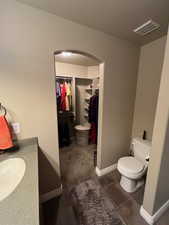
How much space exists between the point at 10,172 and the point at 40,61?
1126 millimetres

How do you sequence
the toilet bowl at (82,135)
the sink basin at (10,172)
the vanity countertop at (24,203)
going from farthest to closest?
the toilet bowl at (82,135) < the sink basin at (10,172) < the vanity countertop at (24,203)

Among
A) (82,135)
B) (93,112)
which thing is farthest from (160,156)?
(82,135)

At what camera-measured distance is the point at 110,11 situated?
3.70 ft

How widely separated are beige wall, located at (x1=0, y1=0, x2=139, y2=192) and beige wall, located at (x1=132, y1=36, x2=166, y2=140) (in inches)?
13.7

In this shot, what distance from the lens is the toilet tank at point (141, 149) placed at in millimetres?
1708

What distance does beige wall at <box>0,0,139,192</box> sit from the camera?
1.04 metres

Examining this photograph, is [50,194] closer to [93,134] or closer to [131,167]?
[131,167]

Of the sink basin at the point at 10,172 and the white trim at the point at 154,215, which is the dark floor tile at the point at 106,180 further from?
the sink basin at the point at 10,172

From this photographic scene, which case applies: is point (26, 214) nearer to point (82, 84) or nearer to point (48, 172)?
point (48, 172)

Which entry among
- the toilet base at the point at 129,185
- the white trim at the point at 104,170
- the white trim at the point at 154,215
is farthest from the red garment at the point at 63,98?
the white trim at the point at 154,215

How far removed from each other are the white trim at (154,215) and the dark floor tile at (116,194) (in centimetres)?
25

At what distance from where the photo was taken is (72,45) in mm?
1314

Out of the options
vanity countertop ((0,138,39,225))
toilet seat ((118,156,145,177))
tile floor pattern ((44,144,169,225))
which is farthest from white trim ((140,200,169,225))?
vanity countertop ((0,138,39,225))

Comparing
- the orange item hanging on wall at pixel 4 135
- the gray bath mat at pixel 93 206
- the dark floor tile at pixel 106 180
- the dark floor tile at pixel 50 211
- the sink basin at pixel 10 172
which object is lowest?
the dark floor tile at pixel 50 211
